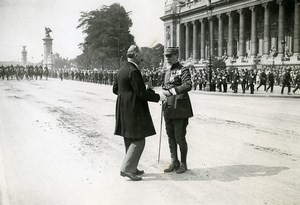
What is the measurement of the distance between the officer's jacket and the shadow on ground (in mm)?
1015

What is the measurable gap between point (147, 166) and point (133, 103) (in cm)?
145

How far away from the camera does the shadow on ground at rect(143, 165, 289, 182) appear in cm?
594

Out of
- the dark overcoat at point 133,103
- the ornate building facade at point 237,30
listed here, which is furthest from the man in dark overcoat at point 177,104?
the ornate building facade at point 237,30

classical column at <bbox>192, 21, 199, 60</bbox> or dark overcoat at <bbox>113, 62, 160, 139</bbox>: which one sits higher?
classical column at <bbox>192, 21, 199, 60</bbox>

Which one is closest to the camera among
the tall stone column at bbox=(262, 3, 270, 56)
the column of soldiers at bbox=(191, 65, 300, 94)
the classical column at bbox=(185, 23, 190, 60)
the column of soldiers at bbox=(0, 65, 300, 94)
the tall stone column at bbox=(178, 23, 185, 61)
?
the column of soldiers at bbox=(191, 65, 300, 94)

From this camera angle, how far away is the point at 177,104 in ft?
20.7

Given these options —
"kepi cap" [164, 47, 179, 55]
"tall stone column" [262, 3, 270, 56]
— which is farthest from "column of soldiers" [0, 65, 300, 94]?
"kepi cap" [164, 47, 179, 55]

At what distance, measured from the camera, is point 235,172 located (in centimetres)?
627

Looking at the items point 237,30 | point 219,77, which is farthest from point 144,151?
point 237,30

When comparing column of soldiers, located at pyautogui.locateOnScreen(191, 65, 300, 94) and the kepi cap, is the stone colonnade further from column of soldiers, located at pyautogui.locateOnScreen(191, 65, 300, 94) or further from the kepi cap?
the kepi cap

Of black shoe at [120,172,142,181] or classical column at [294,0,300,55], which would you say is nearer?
black shoe at [120,172,142,181]

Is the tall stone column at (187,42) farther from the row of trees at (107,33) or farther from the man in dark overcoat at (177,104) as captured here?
the man in dark overcoat at (177,104)

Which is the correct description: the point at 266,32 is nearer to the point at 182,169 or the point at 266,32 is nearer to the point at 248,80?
the point at 248,80

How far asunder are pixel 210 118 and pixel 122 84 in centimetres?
738
